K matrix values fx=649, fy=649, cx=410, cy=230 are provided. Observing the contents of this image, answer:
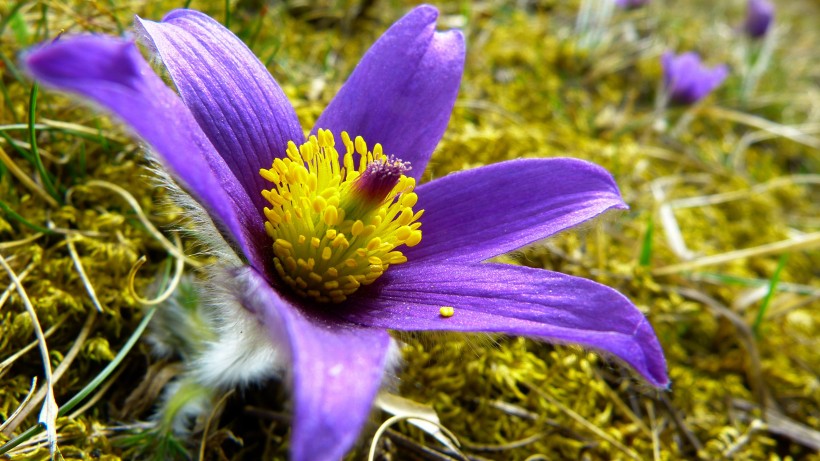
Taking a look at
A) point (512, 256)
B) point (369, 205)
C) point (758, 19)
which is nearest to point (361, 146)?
point (369, 205)

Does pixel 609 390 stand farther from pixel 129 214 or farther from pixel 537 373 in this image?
pixel 129 214

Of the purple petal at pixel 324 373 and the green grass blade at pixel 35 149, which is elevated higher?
the green grass blade at pixel 35 149

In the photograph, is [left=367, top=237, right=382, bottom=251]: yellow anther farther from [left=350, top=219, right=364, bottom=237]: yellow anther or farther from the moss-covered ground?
the moss-covered ground

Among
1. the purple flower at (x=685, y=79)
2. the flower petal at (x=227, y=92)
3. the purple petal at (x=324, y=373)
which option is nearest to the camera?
the purple petal at (x=324, y=373)

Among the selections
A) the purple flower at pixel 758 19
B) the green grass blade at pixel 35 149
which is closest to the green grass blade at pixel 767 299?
the green grass blade at pixel 35 149

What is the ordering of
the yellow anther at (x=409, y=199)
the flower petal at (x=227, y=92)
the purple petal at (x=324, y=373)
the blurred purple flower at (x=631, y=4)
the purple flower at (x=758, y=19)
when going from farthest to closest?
the purple flower at (x=758, y=19), the blurred purple flower at (x=631, y=4), the yellow anther at (x=409, y=199), the flower petal at (x=227, y=92), the purple petal at (x=324, y=373)

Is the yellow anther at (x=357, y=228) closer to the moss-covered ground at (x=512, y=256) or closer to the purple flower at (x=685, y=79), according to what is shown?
the moss-covered ground at (x=512, y=256)

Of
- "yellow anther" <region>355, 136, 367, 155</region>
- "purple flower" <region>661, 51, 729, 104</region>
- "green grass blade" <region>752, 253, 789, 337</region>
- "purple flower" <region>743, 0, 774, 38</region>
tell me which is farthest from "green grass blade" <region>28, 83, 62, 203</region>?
"purple flower" <region>743, 0, 774, 38</region>
